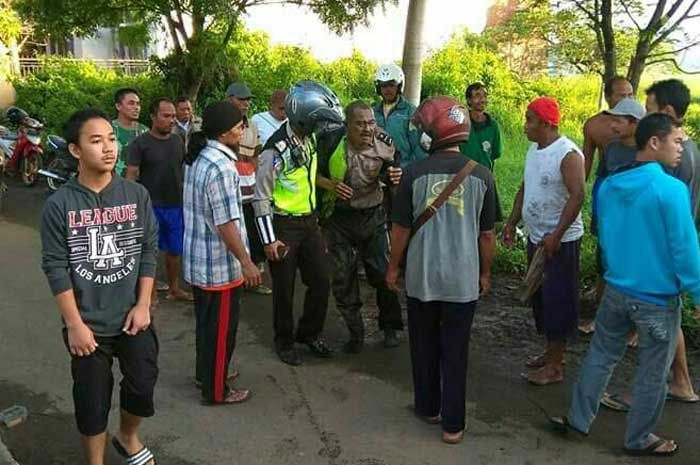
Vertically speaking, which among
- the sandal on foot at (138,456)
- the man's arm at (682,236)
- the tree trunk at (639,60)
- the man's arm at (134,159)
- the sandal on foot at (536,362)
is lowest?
the sandal on foot at (536,362)

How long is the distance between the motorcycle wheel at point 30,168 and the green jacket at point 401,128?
7.82 meters

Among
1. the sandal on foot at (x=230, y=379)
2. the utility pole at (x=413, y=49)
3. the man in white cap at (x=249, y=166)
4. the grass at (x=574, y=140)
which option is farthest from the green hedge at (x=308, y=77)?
the sandal on foot at (x=230, y=379)

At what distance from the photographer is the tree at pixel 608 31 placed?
265 inches

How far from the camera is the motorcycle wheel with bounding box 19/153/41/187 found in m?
11.7

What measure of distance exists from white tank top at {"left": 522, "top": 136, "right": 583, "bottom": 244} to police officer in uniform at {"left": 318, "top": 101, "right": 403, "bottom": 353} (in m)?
0.88

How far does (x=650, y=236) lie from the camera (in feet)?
11.1

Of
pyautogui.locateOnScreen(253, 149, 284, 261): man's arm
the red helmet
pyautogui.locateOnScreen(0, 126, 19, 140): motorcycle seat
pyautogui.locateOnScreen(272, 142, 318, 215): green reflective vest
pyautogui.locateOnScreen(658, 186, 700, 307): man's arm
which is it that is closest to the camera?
pyautogui.locateOnScreen(658, 186, 700, 307): man's arm

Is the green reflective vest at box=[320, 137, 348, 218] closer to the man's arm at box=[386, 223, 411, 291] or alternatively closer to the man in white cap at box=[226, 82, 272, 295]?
the man in white cap at box=[226, 82, 272, 295]

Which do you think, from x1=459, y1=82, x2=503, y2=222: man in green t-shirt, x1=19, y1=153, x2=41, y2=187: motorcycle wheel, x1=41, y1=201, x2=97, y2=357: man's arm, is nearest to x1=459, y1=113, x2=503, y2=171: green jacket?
x1=459, y1=82, x2=503, y2=222: man in green t-shirt

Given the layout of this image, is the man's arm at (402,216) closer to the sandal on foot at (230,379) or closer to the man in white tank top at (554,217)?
the man in white tank top at (554,217)

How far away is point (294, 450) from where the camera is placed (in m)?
3.69

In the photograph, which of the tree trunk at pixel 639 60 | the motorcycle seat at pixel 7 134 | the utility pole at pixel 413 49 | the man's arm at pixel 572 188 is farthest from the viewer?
the motorcycle seat at pixel 7 134

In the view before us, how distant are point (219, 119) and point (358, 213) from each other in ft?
4.25

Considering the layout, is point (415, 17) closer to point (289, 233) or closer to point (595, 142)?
point (595, 142)
